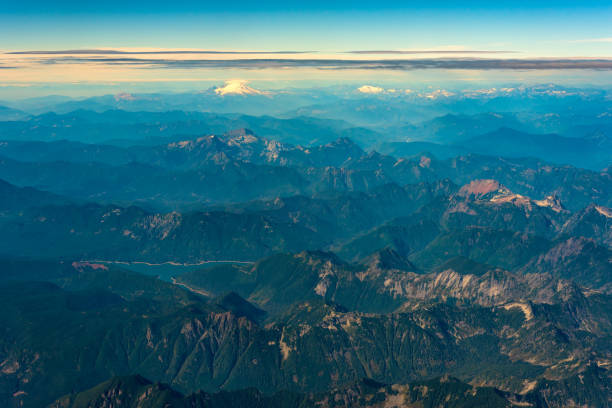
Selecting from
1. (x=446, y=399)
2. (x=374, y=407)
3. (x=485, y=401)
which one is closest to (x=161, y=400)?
(x=374, y=407)

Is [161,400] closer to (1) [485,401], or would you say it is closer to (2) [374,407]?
(2) [374,407]

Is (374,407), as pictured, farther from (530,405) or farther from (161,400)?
(161,400)

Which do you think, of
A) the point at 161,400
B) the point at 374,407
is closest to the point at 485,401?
the point at 374,407

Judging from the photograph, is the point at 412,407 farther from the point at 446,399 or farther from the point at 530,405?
the point at 530,405

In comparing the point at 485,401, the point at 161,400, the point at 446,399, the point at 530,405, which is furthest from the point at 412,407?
the point at 161,400

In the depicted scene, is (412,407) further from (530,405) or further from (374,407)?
(530,405)

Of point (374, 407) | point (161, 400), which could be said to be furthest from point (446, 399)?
point (161, 400)

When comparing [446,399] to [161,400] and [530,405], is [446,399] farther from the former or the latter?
[161,400]
